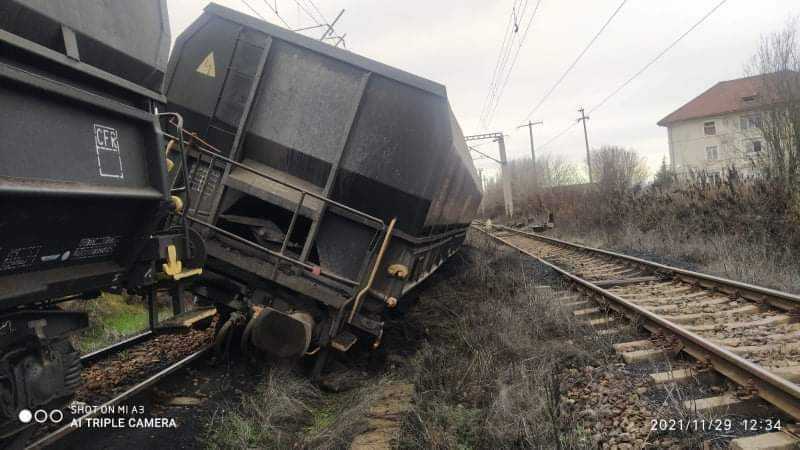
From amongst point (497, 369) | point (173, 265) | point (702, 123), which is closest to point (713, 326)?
point (497, 369)

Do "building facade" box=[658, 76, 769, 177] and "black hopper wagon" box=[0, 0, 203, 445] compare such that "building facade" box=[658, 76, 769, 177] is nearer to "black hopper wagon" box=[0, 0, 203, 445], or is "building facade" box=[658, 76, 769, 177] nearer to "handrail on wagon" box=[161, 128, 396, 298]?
"handrail on wagon" box=[161, 128, 396, 298]

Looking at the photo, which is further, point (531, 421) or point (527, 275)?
point (527, 275)

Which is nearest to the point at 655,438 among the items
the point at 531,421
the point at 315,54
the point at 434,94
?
the point at 531,421

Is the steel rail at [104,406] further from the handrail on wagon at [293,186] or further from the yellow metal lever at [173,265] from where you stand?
the handrail on wagon at [293,186]

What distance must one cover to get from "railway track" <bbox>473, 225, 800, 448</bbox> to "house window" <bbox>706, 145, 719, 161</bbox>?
5113 centimetres

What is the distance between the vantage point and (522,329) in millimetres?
6266

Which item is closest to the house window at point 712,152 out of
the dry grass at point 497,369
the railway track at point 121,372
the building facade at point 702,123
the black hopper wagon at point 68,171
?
the building facade at point 702,123

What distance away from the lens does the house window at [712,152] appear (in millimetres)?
51969

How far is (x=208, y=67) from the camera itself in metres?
5.66

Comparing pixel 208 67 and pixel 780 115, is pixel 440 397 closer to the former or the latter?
pixel 208 67

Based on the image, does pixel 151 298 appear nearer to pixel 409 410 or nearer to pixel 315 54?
pixel 409 410

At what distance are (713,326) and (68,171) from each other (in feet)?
21.0

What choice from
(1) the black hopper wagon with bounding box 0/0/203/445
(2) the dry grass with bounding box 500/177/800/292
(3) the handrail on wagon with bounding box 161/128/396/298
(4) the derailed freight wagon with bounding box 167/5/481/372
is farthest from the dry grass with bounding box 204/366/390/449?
(2) the dry grass with bounding box 500/177/800/292

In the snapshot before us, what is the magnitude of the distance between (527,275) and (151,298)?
27.9 ft
